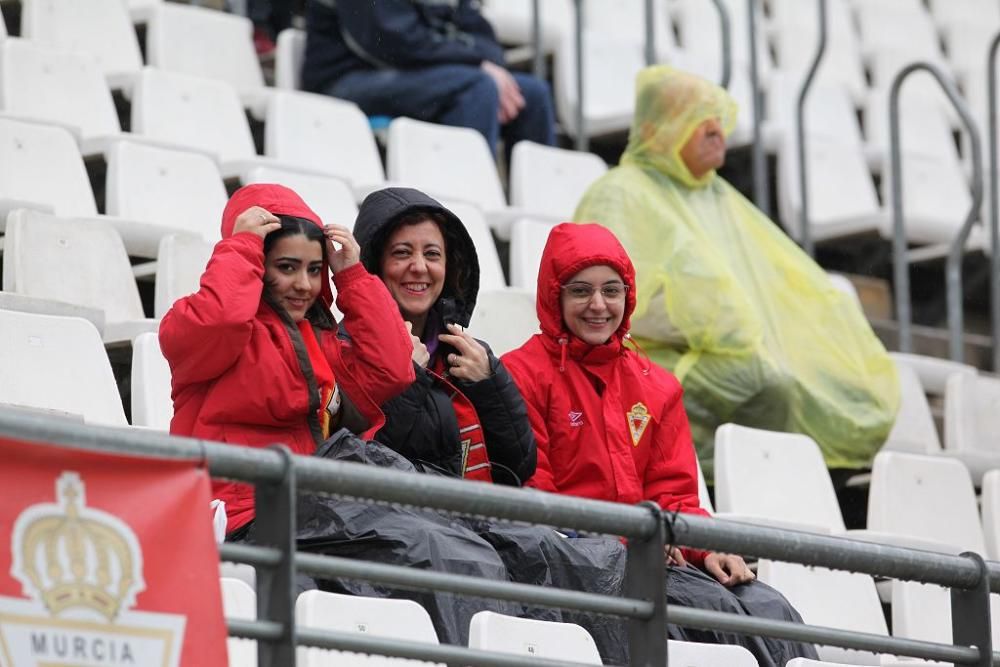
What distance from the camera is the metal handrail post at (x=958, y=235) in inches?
264

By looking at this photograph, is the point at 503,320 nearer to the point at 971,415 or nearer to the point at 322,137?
the point at 322,137

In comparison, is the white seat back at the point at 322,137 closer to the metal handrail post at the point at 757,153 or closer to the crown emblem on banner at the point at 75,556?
the metal handrail post at the point at 757,153

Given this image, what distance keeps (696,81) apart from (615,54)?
215 cm

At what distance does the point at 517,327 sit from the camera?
5113 mm

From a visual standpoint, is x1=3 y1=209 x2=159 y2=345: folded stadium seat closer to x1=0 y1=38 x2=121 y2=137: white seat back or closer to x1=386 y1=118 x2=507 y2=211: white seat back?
x1=0 y1=38 x2=121 y2=137: white seat back

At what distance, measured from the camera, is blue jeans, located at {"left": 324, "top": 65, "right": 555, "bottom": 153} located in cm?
654

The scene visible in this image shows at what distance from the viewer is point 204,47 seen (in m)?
6.54

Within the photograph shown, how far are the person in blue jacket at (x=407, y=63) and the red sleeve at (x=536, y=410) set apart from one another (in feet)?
7.73

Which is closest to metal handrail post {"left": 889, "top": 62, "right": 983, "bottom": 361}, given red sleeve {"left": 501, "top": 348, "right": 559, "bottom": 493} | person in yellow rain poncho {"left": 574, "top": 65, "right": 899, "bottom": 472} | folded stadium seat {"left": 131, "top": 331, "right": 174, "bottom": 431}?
person in yellow rain poncho {"left": 574, "top": 65, "right": 899, "bottom": 472}

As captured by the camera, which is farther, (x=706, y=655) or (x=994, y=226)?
(x=994, y=226)

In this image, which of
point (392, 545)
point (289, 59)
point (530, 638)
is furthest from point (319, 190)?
point (530, 638)

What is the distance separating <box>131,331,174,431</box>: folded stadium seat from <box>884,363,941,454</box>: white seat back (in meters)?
2.55

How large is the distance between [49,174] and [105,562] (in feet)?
9.88

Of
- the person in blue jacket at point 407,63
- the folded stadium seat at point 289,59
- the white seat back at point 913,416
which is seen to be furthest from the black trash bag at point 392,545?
the folded stadium seat at point 289,59
